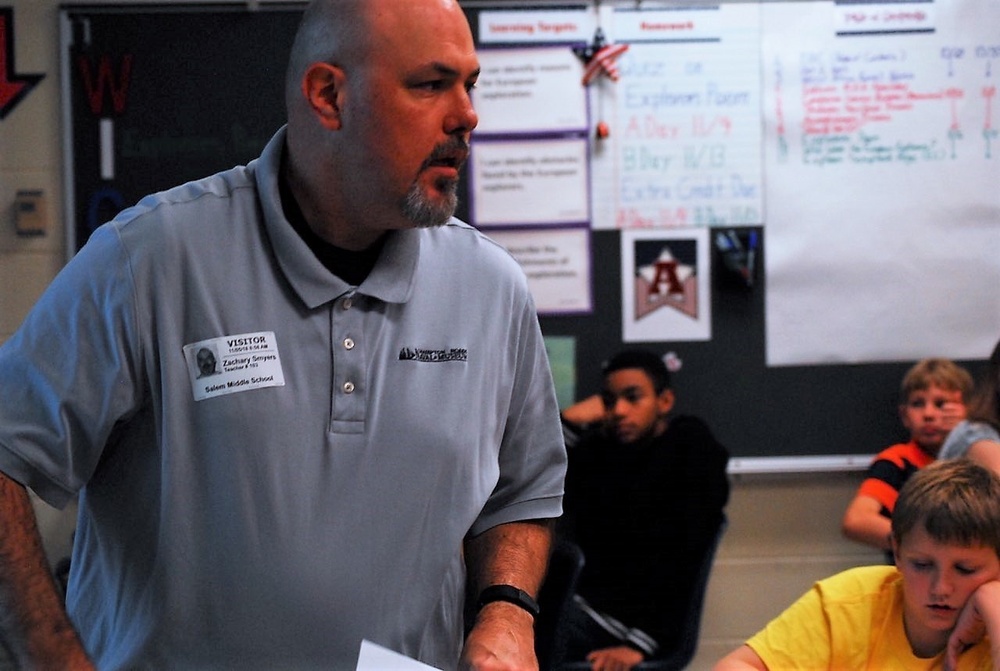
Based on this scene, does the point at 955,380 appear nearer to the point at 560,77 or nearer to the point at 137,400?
the point at 560,77

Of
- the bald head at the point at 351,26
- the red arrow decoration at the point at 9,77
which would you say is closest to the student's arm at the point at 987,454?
the bald head at the point at 351,26

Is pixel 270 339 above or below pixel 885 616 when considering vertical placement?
above

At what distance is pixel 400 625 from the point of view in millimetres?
1348

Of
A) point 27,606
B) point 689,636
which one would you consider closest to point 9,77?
point 689,636

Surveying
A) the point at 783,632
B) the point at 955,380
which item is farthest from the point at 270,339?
the point at 955,380

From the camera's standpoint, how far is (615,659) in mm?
3129

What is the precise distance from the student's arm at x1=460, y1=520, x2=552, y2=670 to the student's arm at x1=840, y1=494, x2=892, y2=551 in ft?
6.68

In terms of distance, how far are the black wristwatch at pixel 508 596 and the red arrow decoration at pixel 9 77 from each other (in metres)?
2.78

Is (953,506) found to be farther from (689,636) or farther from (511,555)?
(689,636)

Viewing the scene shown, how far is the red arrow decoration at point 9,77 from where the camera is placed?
353cm

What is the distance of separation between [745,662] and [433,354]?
0.99 m

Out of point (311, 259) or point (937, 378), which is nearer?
point (311, 259)

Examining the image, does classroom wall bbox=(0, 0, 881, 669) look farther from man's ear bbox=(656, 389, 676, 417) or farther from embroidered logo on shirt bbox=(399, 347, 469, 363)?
embroidered logo on shirt bbox=(399, 347, 469, 363)

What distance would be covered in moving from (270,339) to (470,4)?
2.53m
